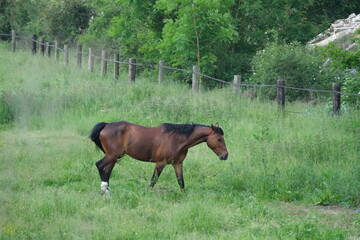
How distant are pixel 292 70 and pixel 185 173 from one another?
10252 mm

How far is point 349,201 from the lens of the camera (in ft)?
36.2

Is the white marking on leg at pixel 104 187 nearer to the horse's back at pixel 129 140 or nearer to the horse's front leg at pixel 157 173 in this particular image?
the horse's back at pixel 129 140

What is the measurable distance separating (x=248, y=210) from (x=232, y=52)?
1755 centimetres

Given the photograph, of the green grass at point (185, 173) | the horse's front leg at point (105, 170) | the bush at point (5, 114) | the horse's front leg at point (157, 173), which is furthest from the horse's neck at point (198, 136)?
the bush at point (5, 114)

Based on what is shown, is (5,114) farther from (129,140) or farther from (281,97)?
(129,140)

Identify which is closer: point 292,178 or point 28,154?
point 292,178

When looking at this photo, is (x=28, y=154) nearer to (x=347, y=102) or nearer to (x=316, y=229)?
(x=316, y=229)

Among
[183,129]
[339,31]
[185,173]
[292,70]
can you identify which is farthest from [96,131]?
[339,31]

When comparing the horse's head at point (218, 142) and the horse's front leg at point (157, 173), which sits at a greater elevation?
the horse's head at point (218, 142)

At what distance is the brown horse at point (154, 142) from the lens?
11.4 metres

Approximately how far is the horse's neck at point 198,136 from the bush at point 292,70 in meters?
10.7

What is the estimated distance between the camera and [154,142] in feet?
38.2

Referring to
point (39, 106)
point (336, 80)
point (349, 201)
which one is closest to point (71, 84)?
point (39, 106)

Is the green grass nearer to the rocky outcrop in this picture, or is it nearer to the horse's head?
the horse's head
